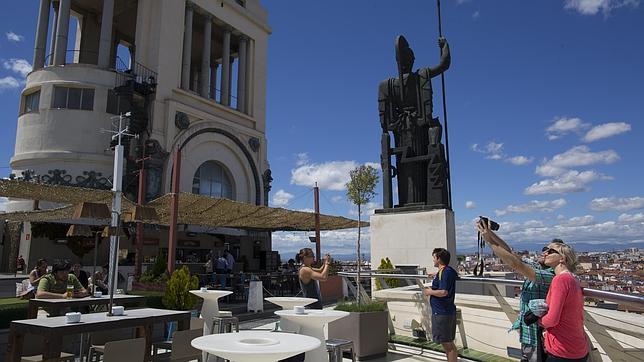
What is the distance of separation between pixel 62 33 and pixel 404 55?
18.7 metres

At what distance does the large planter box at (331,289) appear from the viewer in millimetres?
16641

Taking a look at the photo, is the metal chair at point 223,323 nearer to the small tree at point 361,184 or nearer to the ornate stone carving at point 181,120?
the small tree at point 361,184

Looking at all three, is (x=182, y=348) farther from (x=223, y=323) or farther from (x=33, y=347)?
(x=33, y=347)

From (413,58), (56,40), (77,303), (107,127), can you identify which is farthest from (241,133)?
(77,303)

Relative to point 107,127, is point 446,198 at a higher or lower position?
lower

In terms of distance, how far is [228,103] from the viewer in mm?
28297

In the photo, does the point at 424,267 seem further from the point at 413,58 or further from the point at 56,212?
the point at 56,212

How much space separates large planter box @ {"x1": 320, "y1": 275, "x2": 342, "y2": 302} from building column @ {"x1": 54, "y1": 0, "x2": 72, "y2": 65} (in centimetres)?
1656

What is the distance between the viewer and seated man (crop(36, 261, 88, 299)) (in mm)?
6910

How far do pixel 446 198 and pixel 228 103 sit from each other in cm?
2053

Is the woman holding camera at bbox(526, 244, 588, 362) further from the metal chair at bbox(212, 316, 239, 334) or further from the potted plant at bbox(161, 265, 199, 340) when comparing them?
the potted plant at bbox(161, 265, 199, 340)

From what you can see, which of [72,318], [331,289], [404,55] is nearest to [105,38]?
[331,289]

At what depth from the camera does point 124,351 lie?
430cm

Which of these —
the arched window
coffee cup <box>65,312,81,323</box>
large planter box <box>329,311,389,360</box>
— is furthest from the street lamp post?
the arched window
